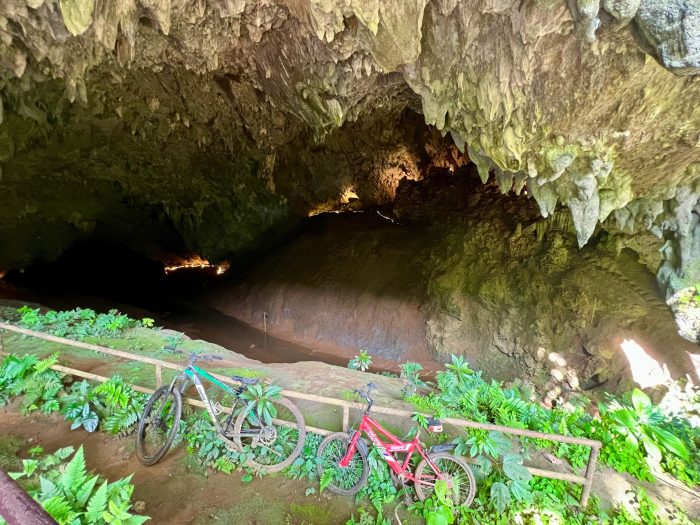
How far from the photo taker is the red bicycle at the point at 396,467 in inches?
147

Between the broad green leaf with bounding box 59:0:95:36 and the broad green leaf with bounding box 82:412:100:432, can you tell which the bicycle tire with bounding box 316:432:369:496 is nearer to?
the broad green leaf with bounding box 82:412:100:432

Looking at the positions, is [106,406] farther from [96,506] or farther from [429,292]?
[429,292]

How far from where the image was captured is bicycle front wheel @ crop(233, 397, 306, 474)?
13.3 feet

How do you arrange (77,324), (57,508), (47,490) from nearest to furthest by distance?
(57,508), (47,490), (77,324)

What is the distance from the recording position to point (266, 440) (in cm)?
411

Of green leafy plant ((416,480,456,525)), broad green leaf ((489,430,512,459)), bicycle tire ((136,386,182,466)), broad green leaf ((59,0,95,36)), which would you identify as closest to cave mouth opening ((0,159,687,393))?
broad green leaf ((489,430,512,459))

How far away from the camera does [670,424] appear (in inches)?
199

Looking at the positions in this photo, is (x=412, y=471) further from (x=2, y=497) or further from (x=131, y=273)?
(x=131, y=273)

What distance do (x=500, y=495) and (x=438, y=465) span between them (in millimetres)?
625

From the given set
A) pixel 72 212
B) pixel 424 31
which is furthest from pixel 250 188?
pixel 424 31

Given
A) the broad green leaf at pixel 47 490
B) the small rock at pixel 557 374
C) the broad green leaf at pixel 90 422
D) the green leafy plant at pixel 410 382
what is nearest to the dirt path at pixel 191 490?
the broad green leaf at pixel 90 422

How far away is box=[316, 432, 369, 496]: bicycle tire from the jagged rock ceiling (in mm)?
4935

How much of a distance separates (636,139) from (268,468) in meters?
7.16

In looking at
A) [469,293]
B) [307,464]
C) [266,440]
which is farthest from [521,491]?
[469,293]
